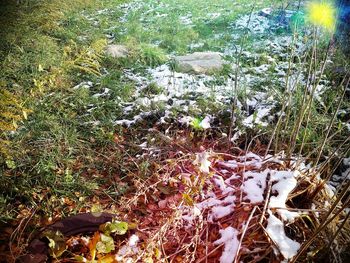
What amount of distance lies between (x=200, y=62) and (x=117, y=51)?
58.3 inches

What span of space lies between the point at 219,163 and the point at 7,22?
2.23 meters

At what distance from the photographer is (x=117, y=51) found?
523cm

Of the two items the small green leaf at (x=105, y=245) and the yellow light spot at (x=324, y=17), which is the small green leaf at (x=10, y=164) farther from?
the yellow light spot at (x=324, y=17)

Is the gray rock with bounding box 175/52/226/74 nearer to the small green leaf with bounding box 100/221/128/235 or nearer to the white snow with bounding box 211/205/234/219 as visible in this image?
the white snow with bounding box 211/205/234/219

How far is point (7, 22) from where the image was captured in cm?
268

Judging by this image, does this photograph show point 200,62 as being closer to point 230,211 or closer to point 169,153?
point 169,153

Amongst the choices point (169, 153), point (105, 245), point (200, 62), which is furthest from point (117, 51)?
point (105, 245)

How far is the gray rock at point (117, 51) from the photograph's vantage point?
5098 millimetres

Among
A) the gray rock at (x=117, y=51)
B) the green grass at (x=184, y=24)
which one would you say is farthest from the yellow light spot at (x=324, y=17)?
the gray rock at (x=117, y=51)

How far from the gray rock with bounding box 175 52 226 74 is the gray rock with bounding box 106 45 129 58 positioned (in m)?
0.91

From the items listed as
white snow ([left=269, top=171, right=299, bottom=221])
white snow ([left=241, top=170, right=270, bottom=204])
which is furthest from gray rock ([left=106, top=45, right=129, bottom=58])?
white snow ([left=269, top=171, right=299, bottom=221])

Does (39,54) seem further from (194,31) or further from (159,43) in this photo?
(194,31)

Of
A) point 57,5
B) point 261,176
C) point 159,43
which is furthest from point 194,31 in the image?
point 261,176

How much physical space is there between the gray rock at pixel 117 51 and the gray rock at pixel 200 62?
0.91 meters
